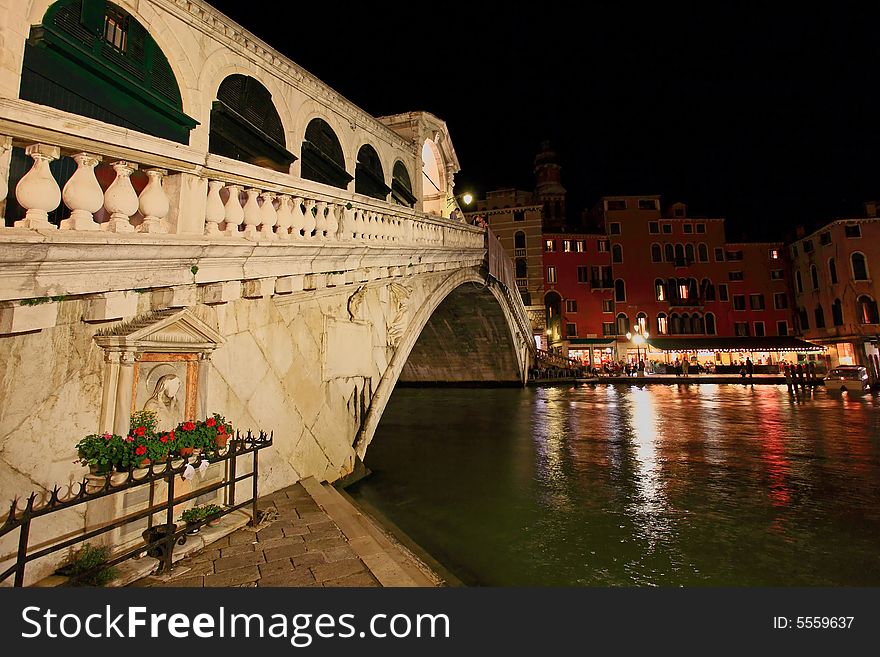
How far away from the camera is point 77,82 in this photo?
17.6 feet

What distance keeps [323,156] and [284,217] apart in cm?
540

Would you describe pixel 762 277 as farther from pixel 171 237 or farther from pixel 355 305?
pixel 171 237

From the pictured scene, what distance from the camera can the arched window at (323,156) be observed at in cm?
924

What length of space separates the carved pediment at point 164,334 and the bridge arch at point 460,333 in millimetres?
3633

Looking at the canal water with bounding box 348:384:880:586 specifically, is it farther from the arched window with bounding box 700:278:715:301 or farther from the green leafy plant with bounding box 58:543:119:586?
the arched window with bounding box 700:278:715:301

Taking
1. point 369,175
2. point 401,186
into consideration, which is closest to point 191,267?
point 369,175

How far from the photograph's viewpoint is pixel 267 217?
178 inches

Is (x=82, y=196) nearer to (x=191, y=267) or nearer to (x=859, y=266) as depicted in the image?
(x=191, y=267)

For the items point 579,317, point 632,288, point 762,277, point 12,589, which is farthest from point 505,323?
point 762,277

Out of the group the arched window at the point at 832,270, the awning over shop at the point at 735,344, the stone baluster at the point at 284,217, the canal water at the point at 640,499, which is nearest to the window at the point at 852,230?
the arched window at the point at 832,270

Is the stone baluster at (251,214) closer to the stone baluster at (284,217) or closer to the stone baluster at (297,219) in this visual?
the stone baluster at (284,217)

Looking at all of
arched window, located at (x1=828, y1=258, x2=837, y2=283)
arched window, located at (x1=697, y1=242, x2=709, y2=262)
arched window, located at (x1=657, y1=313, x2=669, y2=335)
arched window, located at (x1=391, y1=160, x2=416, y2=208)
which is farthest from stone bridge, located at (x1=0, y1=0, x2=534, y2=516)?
arched window, located at (x1=828, y1=258, x2=837, y2=283)

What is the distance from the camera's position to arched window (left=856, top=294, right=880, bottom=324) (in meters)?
30.1

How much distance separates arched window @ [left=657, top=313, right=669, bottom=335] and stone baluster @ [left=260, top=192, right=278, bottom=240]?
37855mm
